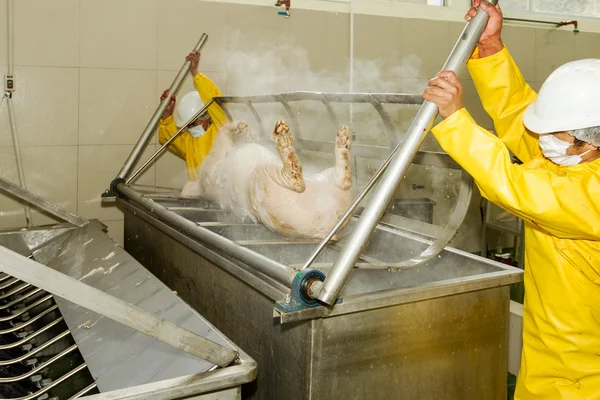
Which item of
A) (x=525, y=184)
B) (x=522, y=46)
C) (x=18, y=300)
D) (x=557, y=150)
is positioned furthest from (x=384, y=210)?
(x=522, y=46)

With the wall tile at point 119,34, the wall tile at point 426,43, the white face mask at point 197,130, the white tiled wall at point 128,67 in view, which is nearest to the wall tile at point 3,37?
the white tiled wall at point 128,67

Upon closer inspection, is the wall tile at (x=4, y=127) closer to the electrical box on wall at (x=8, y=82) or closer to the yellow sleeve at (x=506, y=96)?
the electrical box on wall at (x=8, y=82)

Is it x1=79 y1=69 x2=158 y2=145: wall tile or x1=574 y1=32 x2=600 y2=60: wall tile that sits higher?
x1=574 y1=32 x2=600 y2=60: wall tile

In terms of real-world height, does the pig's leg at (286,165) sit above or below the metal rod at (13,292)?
above

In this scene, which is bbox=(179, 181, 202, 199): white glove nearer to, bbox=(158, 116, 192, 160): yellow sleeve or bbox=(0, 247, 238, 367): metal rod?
bbox=(158, 116, 192, 160): yellow sleeve

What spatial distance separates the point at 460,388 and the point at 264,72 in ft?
9.65

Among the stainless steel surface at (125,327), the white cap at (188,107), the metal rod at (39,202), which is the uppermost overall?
the white cap at (188,107)

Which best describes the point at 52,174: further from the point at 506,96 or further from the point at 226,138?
the point at 506,96

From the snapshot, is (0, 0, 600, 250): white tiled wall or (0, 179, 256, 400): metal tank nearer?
(0, 179, 256, 400): metal tank

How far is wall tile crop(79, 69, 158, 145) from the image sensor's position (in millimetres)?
3713

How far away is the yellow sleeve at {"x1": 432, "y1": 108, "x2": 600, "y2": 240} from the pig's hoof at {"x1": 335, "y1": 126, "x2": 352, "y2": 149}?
29.3 inches

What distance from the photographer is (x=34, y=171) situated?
11.9ft

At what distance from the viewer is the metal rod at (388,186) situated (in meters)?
1.39

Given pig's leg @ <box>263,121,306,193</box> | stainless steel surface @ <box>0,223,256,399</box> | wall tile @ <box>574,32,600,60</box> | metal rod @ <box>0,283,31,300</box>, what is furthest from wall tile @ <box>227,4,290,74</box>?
wall tile @ <box>574,32,600,60</box>
